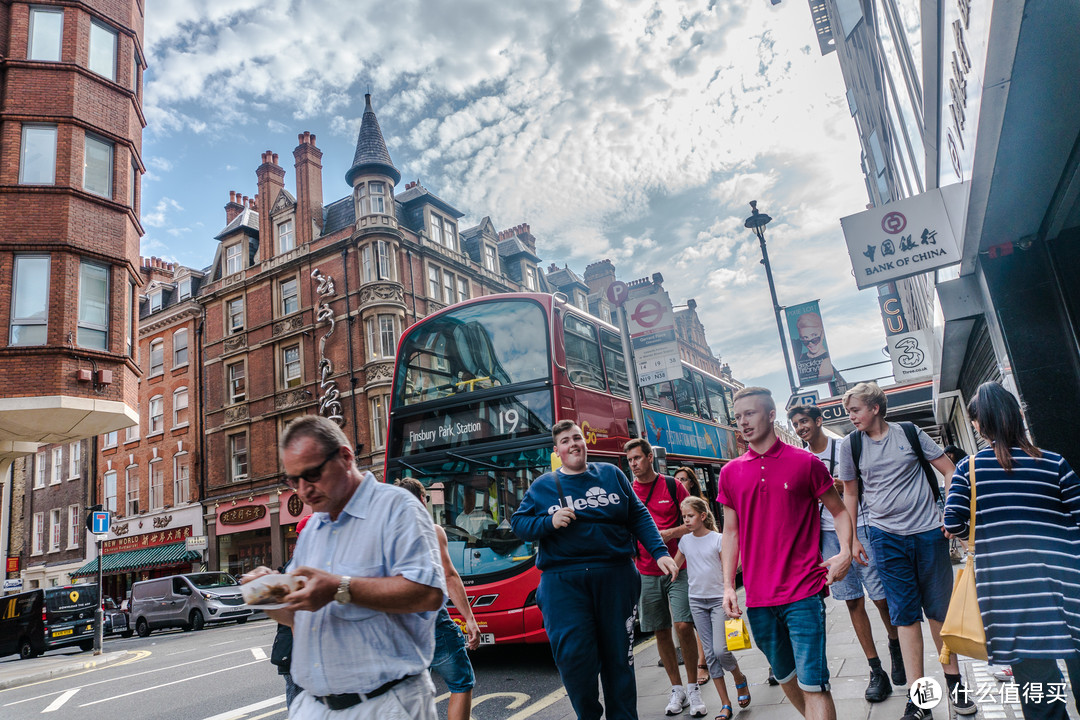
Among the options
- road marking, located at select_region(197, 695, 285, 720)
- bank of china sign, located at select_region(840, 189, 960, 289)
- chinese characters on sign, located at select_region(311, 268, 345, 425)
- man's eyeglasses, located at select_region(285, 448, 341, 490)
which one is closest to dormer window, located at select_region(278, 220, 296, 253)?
chinese characters on sign, located at select_region(311, 268, 345, 425)

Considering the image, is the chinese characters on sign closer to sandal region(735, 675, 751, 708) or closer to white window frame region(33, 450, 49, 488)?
white window frame region(33, 450, 49, 488)

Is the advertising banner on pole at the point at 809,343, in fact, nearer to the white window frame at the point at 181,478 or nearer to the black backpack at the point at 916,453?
the black backpack at the point at 916,453

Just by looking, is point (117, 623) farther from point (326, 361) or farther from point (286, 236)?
point (286, 236)

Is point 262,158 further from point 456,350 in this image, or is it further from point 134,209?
point 456,350

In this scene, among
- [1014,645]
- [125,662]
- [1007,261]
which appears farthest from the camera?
[125,662]

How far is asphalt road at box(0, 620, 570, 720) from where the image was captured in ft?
→ 20.6

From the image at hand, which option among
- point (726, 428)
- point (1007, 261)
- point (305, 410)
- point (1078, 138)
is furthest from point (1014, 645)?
point (305, 410)

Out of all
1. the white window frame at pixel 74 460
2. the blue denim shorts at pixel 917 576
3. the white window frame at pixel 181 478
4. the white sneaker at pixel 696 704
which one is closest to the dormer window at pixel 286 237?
the white window frame at pixel 181 478

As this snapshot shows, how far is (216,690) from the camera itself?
8.41m

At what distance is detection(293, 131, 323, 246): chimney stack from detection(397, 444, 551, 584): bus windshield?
2621cm

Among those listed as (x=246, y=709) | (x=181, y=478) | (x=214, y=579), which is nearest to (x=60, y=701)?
(x=246, y=709)

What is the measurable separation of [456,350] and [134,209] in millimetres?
14502

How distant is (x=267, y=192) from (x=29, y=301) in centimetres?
1915

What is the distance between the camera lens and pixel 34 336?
15.8 meters
